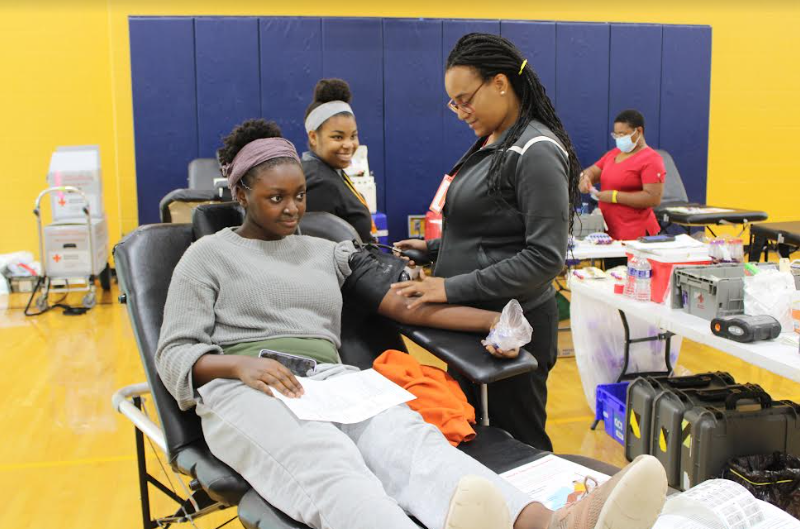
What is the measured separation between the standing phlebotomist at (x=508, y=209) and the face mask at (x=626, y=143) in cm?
293

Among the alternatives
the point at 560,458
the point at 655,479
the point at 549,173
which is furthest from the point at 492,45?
the point at 655,479

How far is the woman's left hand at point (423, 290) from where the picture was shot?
188 centimetres

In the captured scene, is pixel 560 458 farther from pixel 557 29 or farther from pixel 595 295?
pixel 557 29

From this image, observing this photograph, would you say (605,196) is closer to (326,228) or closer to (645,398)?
(645,398)

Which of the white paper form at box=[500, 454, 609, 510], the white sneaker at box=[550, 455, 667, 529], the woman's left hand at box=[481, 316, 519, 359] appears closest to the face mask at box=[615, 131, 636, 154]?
the woman's left hand at box=[481, 316, 519, 359]

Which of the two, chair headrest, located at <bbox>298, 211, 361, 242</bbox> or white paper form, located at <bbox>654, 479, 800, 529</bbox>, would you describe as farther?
chair headrest, located at <bbox>298, 211, 361, 242</bbox>

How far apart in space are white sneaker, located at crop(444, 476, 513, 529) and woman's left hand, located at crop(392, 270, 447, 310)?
74 centimetres

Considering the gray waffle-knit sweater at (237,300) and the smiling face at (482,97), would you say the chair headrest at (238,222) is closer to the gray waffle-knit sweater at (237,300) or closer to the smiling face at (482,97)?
the gray waffle-knit sweater at (237,300)

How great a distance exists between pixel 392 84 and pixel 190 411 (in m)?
4.96

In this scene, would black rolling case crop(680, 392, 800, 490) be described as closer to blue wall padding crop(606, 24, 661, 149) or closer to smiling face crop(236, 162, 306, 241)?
smiling face crop(236, 162, 306, 241)

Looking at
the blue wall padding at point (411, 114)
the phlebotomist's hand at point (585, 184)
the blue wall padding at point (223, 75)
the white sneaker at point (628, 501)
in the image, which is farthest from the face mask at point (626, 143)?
the white sneaker at point (628, 501)

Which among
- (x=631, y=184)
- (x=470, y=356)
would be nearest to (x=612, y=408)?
(x=470, y=356)

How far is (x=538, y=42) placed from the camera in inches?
255

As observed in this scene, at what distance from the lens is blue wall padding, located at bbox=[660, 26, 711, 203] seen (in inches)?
267
